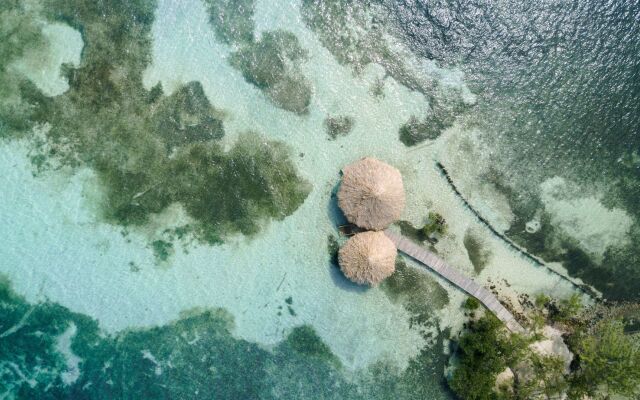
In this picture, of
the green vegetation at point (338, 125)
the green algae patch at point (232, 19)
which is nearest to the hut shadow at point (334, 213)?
the green vegetation at point (338, 125)

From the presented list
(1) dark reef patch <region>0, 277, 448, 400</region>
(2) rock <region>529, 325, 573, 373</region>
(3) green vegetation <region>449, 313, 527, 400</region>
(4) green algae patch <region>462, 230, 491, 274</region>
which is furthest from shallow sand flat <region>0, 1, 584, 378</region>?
(2) rock <region>529, 325, 573, 373</region>

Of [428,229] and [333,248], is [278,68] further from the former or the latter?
[428,229]

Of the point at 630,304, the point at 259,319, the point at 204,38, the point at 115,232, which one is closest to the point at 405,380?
the point at 259,319

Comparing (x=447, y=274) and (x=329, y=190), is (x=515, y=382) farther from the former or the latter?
(x=329, y=190)

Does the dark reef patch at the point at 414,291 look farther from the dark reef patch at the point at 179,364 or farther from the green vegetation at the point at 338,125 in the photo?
the green vegetation at the point at 338,125

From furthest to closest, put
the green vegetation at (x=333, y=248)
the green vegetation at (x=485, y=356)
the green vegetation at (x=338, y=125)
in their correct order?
the green vegetation at (x=333, y=248) → the green vegetation at (x=338, y=125) → the green vegetation at (x=485, y=356)

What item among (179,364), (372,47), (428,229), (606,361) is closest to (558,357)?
(606,361)

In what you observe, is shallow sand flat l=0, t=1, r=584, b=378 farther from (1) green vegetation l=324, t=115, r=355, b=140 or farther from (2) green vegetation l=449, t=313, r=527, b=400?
(2) green vegetation l=449, t=313, r=527, b=400
